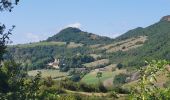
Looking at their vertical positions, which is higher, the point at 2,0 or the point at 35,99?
the point at 2,0

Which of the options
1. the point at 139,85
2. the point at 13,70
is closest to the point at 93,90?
the point at 13,70

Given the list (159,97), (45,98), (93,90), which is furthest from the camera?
(93,90)

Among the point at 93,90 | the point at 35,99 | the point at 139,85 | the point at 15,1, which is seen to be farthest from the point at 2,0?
the point at 93,90

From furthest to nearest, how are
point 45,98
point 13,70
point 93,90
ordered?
point 93,90, point 13,70, point 45,98

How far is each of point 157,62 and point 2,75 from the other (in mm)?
9498

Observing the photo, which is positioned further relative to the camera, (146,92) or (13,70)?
(13,70)

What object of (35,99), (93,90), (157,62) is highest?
(157,62)

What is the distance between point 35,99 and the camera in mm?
18828

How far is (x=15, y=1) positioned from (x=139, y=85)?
9.36m

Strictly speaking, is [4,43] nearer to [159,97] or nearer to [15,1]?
[15,1]

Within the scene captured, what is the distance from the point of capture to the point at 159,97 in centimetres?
1191

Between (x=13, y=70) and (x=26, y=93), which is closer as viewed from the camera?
(x=26, y=93)

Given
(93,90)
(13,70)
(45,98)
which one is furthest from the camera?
(93,90)

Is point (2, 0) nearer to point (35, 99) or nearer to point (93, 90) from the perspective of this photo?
point (35, 99)
